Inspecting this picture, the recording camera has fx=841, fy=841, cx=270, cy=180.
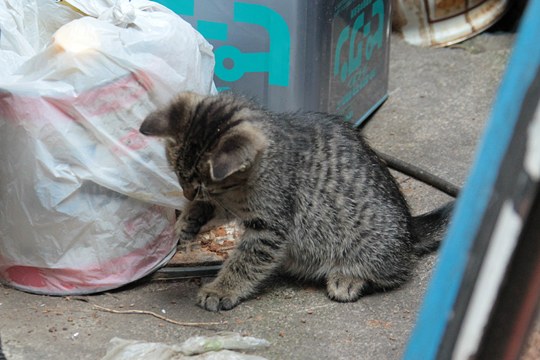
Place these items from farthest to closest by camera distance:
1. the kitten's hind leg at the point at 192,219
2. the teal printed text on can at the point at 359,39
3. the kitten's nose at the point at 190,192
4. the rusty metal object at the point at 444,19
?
the rusty metal object at the point at 444,19 → the teal printed text on can at the point at 359,39 → the kitten's hind leg at the point at 192,219 → the kitten's nose at the point at 190,192

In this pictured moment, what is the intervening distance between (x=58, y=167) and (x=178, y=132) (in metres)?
0.43

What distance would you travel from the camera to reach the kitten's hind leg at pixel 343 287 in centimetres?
313

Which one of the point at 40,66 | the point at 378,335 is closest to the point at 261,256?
the point at 378,335

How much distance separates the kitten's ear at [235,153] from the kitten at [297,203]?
0.8 inches

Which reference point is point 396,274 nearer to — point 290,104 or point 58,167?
point 290,104

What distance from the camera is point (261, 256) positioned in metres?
3.07

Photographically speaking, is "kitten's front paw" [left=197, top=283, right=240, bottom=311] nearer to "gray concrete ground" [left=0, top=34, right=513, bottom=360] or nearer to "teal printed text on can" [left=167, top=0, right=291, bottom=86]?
"gray concrete ground" [left=0, top=34, right=513, bottom=360]

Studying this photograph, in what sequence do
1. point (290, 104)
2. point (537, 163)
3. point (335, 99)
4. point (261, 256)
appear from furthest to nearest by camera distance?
point (335, 99)
point (290, 104)
point (261, 256)
point (537, 163)

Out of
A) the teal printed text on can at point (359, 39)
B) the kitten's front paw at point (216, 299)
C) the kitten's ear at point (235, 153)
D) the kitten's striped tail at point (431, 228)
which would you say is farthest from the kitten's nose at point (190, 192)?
the teal printed text on can at point (359, 39)

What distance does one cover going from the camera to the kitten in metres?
2.87

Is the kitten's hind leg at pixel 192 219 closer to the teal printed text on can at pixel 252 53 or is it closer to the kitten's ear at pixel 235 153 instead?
the kitten's ear at pixel 235 153

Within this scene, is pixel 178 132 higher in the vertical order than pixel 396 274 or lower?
higher

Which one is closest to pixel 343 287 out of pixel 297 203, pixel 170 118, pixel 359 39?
pixel 297 203

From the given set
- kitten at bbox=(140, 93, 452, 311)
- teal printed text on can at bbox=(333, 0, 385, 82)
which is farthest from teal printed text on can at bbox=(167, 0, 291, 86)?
kitten at bbox=(140, 93, 452, 311)
